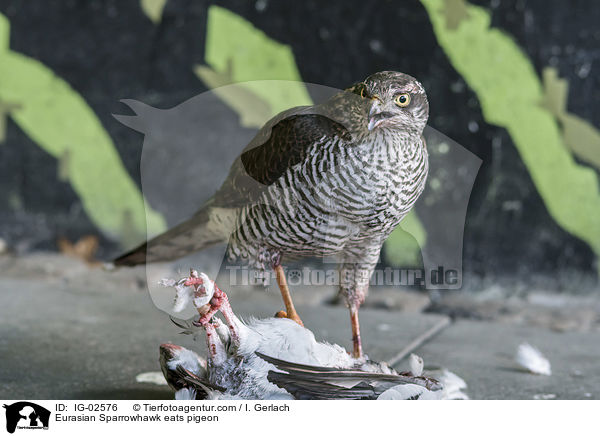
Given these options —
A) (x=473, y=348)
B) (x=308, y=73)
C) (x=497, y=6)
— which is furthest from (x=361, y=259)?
(x=497, y=6)

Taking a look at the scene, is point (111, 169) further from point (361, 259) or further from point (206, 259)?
point (361, 259)

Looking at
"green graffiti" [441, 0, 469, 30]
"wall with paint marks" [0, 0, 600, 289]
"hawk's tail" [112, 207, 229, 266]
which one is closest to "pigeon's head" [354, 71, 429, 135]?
Result: "wall with paint marks" [0, 0, 600, 289]

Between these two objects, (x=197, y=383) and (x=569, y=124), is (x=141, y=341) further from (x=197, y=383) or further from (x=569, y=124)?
(x=569, y=124)

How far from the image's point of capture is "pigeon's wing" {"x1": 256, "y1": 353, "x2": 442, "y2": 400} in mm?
1817

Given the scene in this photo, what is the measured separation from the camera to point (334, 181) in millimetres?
1801

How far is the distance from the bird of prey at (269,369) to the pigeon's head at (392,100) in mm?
596

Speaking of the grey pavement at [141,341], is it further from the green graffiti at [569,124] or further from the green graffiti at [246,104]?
the green graffiti at [569,124]

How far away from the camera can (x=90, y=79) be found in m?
4.07

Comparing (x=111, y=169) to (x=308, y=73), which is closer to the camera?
(x=308, y=73)

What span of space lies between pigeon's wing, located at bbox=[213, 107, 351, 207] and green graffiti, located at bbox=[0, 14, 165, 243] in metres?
2.18

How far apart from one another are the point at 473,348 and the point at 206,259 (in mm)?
1264
